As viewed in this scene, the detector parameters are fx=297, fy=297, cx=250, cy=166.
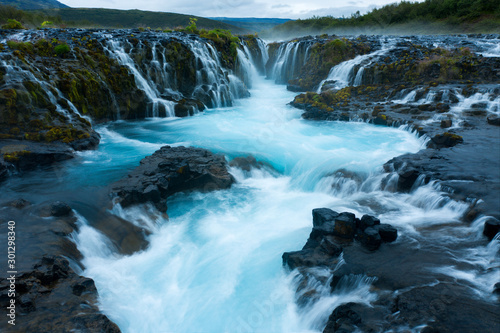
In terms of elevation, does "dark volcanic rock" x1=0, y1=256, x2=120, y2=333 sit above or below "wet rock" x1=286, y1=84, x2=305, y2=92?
below

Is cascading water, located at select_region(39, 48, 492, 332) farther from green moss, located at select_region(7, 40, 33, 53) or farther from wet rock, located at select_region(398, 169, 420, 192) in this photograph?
green moss, located at select_region(7, 40, 33, 53)

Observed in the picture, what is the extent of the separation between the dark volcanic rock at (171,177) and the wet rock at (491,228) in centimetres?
742

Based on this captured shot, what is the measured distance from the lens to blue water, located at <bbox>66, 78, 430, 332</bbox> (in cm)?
609

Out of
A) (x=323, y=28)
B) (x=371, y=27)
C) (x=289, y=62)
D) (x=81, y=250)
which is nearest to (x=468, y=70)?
(x=289, y=62)

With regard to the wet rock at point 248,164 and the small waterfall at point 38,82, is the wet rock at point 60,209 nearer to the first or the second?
the wet rock at point 248,164

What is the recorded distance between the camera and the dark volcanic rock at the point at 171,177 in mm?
8991

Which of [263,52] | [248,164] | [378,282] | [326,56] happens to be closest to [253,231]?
[248,164]

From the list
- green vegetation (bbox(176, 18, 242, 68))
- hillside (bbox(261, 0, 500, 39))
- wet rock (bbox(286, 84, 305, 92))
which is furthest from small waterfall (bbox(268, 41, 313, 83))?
hillside (bbox(261, 0, 500, 39))

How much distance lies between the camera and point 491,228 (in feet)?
21.5

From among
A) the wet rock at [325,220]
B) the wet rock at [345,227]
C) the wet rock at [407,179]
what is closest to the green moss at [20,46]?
the wet rock at [325,220]

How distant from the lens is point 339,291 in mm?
5859

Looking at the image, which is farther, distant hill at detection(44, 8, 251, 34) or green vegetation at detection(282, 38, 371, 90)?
distant hill at detection(44, 8, 251, 34)

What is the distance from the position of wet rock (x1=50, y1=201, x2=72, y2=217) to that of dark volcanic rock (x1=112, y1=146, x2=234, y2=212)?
4.31ft

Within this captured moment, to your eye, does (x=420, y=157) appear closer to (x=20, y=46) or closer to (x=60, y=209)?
(x=60, y=209)
